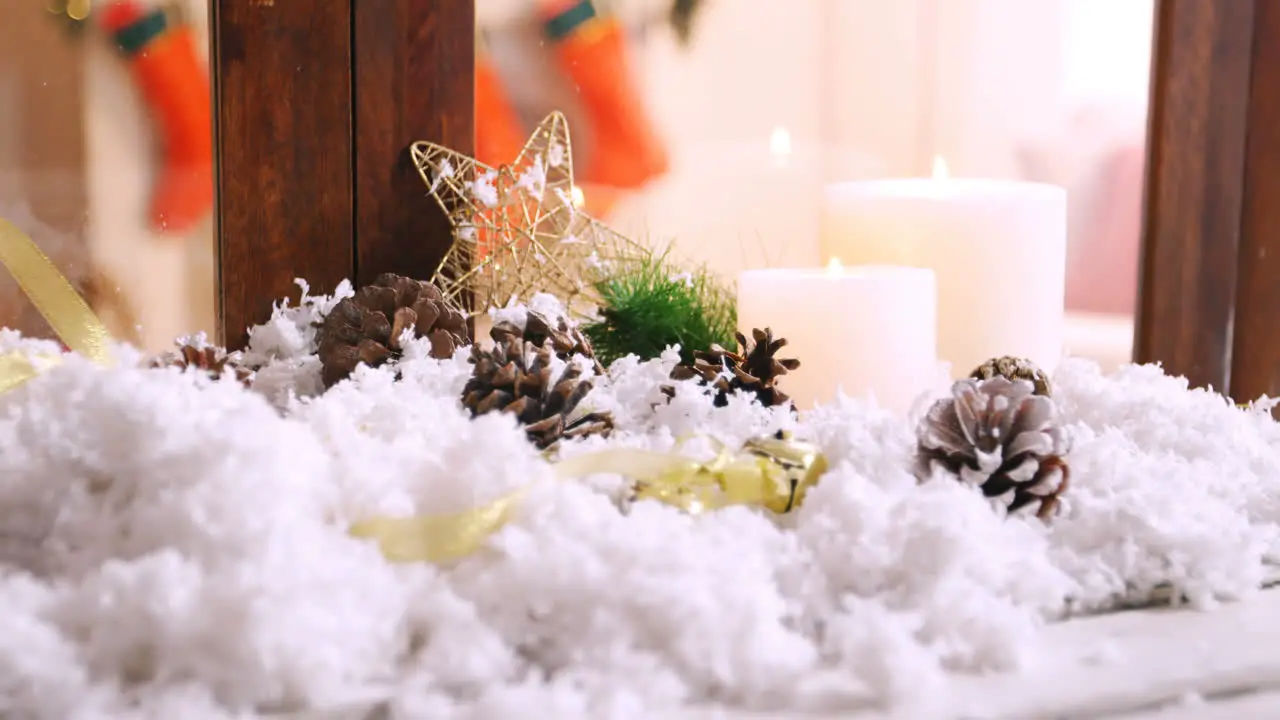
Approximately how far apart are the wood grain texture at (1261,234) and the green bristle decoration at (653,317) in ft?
1.34

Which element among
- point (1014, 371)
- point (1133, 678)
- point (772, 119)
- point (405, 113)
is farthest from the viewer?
point (772, 119)

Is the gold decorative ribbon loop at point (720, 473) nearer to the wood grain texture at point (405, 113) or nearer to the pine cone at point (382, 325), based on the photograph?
the pine cone at point (382, 325)

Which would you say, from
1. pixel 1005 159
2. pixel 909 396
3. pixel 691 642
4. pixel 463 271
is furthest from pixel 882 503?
pixel 1005 159

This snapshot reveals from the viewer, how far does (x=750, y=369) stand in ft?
1.60

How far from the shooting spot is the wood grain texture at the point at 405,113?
1.98ft

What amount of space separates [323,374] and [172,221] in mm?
164

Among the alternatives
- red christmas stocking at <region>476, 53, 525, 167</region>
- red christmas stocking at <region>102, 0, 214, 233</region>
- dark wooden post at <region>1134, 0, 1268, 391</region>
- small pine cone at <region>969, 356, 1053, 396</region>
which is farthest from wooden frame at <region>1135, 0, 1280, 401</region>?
red christmas stocking at <region>102, 0, 214, 233</region>

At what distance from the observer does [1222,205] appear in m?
0.78

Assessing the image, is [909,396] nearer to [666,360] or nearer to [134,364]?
[666,360]

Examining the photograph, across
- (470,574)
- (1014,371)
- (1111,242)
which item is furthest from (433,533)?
(1111,242)

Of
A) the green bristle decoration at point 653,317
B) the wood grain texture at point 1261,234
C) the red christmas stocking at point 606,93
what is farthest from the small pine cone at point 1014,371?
the wood grain texture at point 1261,234

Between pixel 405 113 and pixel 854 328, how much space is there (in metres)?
0.28

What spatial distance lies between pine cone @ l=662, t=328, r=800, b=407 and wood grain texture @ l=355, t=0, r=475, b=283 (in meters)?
0.21

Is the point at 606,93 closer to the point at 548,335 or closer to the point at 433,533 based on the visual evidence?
the point at 548,335
